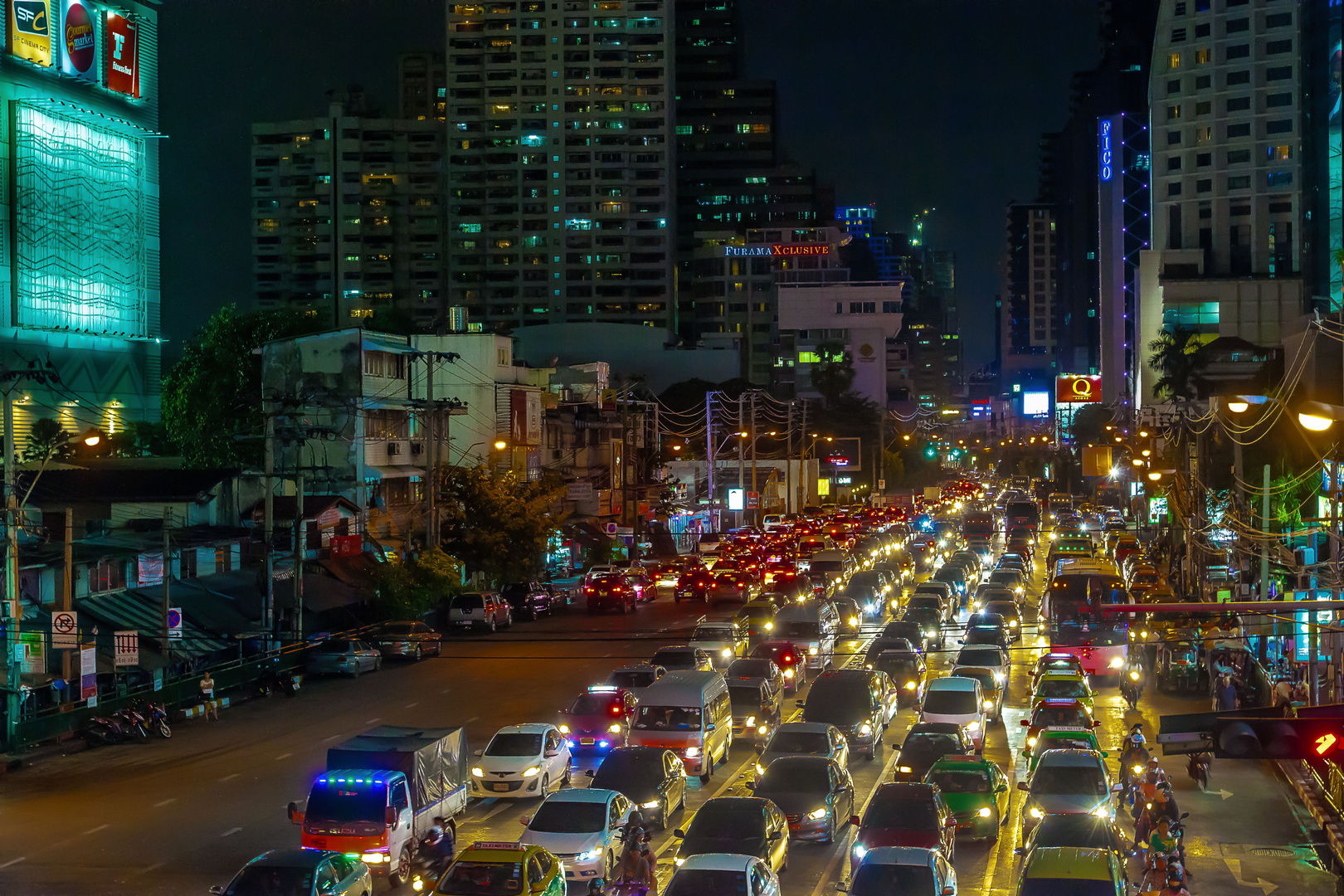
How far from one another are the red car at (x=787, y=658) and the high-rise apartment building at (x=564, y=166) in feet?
448

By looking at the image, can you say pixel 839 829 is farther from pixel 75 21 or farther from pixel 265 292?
pixel 265 292

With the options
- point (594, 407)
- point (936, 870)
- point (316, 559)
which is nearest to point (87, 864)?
point (936, 870)

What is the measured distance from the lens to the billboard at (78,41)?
81.2m

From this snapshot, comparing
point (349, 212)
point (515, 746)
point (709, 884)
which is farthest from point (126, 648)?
point (349, 212)

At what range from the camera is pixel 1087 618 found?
35.9 metres

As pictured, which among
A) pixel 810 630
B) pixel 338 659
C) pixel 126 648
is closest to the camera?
pixel 126 648

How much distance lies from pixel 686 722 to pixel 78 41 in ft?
242

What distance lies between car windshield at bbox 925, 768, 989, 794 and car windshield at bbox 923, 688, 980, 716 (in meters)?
6.60

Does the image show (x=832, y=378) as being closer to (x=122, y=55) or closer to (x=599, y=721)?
(x=122, y=55)

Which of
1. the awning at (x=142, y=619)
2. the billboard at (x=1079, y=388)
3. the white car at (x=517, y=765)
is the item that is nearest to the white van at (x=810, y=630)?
the white car at (x=517, y=765)

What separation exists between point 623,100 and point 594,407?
336 feet

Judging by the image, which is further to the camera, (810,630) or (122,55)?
(122,55)

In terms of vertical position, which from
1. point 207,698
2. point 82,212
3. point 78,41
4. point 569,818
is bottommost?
point 207,698

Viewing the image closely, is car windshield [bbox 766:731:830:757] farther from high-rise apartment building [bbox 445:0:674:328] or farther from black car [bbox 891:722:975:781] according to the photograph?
high-rise apartment building [bbox 445:0:674:328]
